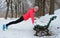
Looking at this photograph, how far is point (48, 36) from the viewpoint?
9.32m

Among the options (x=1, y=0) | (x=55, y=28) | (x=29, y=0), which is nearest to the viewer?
(x=55, y=28)

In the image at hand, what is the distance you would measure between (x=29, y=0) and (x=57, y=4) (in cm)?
1133

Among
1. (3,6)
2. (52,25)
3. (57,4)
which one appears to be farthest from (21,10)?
(52,25)

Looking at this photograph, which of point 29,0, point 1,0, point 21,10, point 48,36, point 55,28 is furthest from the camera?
point 21,10

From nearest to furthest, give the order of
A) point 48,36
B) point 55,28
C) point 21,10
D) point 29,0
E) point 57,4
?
point 48,36, point 55,28, point 57,4, point 29,0, point 21,10

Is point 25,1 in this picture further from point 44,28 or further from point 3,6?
point 44,28

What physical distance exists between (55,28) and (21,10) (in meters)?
34.6

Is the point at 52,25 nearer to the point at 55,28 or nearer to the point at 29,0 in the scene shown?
the point at 55,28

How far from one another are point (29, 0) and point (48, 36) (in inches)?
1162

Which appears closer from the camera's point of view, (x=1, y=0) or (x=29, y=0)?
(x=29, y=0)

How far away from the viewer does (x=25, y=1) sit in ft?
134

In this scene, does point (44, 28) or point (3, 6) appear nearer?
point (44, 28)

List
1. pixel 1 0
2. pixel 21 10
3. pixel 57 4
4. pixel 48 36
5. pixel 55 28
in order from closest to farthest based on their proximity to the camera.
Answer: pixel 48 36, pixel 55 28, pixel 57 4, pixel 1 0, pixel 21 10

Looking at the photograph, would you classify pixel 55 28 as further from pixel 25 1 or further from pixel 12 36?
pixel 25 1
